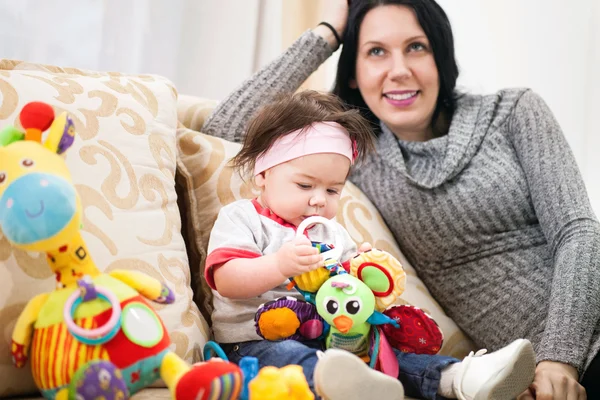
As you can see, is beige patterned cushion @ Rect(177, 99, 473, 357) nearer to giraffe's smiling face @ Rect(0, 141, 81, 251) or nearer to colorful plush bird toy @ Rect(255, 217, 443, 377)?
colorful plush bird toy @ Rect(255, 217, 443, 377)

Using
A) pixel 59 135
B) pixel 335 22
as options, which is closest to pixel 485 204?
pixel 335 22

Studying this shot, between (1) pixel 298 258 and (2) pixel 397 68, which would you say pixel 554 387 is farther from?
(2) pixel 397 68

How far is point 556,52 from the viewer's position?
251 centimetres

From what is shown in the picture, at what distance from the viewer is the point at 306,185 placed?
1.09m

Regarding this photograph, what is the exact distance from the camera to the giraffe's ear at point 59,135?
780 millimetres

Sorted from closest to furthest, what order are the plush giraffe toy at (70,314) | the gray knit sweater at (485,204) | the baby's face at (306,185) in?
the plush giraffe toy at (70,314), the baby's face at (306,185), the gray knit sweater at (485,204)

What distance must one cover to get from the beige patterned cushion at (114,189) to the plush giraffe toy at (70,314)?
15 cm

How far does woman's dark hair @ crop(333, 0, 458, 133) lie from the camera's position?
155cm

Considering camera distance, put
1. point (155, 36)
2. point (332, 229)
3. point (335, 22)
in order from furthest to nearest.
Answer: point (155, 36), point (335, 22), point (332, 229)

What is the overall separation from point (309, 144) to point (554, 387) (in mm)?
610

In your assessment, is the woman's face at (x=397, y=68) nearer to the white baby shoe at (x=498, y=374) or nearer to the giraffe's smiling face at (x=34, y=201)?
the white baby shoe at (x=498, y=374)

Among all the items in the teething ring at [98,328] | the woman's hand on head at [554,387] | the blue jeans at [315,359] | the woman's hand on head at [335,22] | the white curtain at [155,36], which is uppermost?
the woman's hand on head at [335,22]

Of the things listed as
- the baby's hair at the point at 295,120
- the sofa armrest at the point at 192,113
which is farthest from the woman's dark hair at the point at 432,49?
the baby's hair at the point at 295,120

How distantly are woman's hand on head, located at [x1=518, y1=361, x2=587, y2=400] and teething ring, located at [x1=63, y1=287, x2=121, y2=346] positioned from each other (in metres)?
0.75
